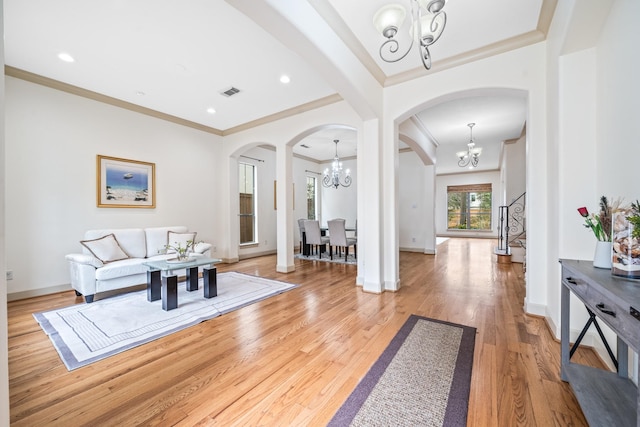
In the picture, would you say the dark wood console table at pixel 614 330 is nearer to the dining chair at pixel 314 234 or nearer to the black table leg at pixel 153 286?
the black table leg at pixel 153 286

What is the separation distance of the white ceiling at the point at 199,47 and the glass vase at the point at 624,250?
86.3 inches

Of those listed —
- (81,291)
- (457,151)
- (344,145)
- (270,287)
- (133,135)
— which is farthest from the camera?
(457,151)

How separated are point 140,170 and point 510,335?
5.84m

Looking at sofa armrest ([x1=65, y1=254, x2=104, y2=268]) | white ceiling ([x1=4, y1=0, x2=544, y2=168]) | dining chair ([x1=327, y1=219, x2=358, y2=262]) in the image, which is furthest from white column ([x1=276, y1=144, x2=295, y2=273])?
sofa armrest ([x1=65, y1=254, x2=104, y2=268])

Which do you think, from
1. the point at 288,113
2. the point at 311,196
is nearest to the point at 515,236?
the point at 311,196

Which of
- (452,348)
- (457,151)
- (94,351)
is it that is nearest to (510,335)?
(452,348)

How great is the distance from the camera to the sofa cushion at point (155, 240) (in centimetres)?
445

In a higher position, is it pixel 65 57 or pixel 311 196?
pixel 65 57

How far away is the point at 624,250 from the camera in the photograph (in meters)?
1.24

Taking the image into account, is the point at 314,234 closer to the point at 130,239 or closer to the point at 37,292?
the point at 130,239

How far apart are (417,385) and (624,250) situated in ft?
4.34

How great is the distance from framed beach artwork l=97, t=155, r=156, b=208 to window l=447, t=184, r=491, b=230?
1148cm

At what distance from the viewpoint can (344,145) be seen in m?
7.30

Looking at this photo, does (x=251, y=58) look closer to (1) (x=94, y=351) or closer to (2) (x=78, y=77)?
(2) (x=78, y=77)
